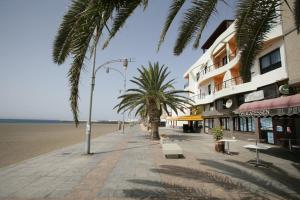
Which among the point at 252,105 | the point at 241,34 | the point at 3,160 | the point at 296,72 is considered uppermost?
the point at 296,72

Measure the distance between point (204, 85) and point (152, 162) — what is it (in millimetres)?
27292

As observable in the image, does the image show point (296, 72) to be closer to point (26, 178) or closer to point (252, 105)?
point (252, 105)

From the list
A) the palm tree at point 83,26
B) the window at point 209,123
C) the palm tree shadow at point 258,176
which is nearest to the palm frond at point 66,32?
the palm tree at point 83,26

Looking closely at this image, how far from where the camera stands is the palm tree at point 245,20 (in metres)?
5.53

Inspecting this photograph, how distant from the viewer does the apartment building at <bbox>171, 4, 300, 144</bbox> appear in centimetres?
1227

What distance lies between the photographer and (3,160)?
37.8 feet

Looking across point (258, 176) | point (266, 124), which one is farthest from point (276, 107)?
point (266, 124)

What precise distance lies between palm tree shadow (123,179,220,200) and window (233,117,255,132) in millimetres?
16864

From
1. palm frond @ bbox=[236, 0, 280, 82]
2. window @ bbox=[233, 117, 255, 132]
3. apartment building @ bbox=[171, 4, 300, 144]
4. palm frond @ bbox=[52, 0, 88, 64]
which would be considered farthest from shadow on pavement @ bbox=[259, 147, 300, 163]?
palm frond @ bbox=[52, 0, 88, 64]

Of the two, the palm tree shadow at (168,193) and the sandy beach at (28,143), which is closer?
the palm tree shadow at (168,193)

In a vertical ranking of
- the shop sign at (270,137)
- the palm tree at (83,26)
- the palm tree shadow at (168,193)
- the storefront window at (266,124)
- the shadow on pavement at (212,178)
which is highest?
the palm tree at (83,26)

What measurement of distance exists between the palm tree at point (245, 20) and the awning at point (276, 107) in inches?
191

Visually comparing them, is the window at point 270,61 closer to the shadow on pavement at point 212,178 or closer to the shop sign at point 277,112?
the shop sign at point 277,112

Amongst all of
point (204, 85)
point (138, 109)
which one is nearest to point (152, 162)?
point (138, 109)
